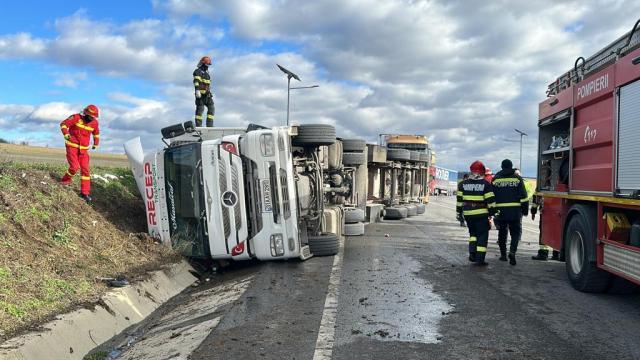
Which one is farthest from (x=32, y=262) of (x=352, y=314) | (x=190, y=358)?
(x=352, y=314)

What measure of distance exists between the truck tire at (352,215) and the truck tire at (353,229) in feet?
0.27

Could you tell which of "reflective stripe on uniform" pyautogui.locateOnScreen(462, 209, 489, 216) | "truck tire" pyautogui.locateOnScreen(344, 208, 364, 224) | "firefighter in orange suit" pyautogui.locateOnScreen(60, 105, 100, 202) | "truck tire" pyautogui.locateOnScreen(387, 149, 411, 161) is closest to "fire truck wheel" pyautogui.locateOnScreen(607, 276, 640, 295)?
"reflective stripe on uniform" pyautogui.locateOnScreen(462, 209, 489, 216)

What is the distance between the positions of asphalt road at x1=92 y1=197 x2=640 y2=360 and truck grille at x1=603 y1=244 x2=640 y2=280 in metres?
0.44

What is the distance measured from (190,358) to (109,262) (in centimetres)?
322

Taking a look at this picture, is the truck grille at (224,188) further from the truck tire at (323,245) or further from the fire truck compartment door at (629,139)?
the fire truck compartment door at (629,139)

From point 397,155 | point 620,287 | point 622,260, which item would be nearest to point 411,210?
point 397,155

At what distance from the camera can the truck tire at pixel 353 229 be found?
1095cm

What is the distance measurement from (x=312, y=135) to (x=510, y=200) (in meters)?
3.31

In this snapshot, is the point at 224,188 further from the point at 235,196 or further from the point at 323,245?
the point at 323,245

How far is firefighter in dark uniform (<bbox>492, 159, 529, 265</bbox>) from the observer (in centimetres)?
831

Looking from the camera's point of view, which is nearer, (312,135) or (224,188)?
(224,188)

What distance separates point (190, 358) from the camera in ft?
12.8

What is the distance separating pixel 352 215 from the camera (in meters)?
10.8

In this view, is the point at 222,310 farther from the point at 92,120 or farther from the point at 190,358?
the point at 92,120
